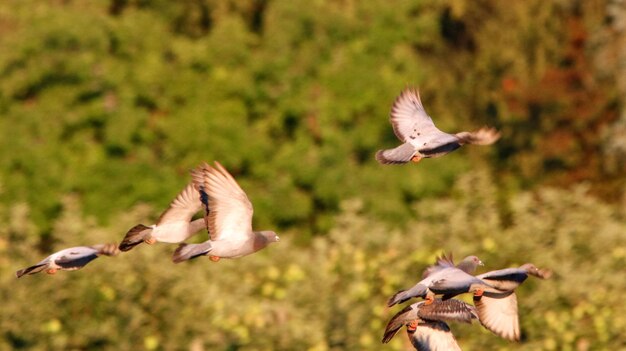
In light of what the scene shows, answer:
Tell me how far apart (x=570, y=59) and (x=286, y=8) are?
23.6 feet

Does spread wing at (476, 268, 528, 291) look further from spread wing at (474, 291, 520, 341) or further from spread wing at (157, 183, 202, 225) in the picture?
spread wing at (157, 183, 202, 225)

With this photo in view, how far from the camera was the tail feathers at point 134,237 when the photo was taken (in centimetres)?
1292

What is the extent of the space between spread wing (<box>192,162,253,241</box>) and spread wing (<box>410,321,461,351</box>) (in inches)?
74.8

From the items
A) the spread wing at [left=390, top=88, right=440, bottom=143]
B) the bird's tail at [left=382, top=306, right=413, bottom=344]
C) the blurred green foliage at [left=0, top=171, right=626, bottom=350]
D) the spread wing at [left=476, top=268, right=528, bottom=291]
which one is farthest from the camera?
the blurred green foliage at [left=0, top=171, right=626, bottom=350]

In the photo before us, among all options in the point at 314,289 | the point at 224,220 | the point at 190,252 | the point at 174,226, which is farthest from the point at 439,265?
the point at 314,289

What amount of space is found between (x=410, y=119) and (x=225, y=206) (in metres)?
2.29

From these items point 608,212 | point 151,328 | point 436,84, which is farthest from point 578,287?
point 436,84

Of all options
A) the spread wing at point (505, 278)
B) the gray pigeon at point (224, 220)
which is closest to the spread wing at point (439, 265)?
the spread wing at point (505, 278)

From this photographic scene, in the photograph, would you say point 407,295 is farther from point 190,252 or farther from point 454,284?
point 190,252

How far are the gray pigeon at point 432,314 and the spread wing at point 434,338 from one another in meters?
0.95

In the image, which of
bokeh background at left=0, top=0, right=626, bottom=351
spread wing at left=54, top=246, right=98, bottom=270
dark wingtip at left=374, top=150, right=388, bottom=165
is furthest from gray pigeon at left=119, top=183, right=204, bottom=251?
bokeh background at left=0, top=0, right=626, bottom=351

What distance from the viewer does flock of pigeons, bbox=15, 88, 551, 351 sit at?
12.9 m

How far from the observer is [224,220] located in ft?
44.3

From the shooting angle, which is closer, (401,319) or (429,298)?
(429,298)
